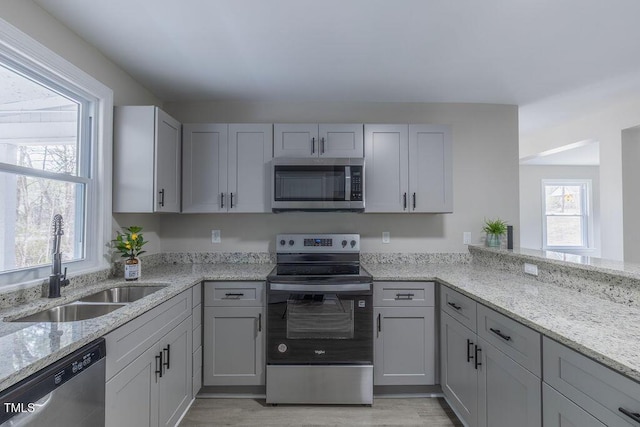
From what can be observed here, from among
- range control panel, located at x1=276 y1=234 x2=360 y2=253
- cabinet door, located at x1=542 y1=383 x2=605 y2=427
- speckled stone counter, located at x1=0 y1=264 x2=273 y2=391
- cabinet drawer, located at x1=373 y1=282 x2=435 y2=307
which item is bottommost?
cabinet door, located at x1=542 y1=383 x2=605 y2=427

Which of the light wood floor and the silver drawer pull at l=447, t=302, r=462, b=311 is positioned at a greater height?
the silver drawer pull at l=447, t=302, r=462, b=311

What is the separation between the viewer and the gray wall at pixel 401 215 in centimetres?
302

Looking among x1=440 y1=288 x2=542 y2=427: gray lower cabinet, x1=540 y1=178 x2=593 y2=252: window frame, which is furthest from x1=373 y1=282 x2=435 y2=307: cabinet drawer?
x1=540 y1=178 x2=593 y2=252: window frame

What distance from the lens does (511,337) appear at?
1437mm

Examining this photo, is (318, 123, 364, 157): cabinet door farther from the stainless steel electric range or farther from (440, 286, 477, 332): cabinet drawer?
(440, 286, 477, 332): cabinet drawer

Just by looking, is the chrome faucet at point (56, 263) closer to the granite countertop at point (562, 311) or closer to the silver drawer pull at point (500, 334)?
the granite countertop at point (562, 311)

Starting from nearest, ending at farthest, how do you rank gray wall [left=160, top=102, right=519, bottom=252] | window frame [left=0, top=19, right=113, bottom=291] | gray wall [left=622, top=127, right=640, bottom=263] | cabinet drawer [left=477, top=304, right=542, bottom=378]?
cabinet drawer [left=477, top=304, right=542, bottom=378] < window frame [left=0, top=19, right=113, bottom=291] < gray wall [left=160, top=102, right=519, bottom=252] < gray wall [left=622, top=127, right=640, bottom=263]

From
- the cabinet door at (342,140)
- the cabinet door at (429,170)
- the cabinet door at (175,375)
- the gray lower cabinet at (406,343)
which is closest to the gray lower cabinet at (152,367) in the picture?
the cabinet door at (175,375)

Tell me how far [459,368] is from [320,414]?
97 centimetres

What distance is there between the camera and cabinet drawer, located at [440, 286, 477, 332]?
183 centimetres

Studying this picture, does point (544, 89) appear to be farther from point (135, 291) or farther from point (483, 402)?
point (135, 291)

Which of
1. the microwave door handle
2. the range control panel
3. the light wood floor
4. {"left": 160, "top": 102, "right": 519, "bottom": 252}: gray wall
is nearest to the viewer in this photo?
the light wood floor

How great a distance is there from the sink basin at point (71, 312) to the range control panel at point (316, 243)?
139 centimetres

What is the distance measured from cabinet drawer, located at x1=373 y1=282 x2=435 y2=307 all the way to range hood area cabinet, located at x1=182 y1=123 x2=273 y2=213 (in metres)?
1.14
